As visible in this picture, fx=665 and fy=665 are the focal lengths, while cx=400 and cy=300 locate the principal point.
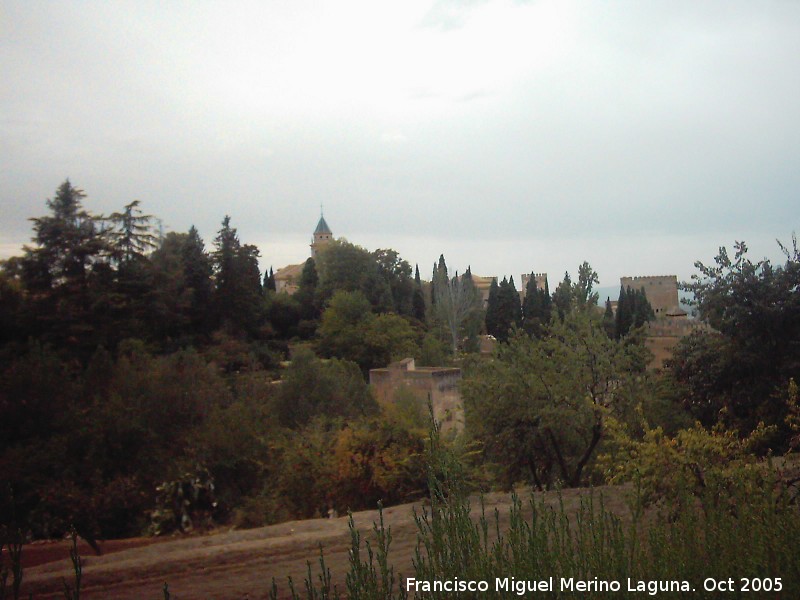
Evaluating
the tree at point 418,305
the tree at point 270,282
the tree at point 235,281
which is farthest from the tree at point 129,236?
the tree at point 418,305

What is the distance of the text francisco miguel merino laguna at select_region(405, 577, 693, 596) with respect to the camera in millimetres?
2381

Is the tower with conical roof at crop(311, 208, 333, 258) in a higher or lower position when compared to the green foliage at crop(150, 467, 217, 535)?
higher

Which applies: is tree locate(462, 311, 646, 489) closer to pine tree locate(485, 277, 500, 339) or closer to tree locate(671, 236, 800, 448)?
tree locate(671, 236, 800, 448)

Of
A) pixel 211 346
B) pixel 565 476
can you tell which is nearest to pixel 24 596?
pixel 565 476

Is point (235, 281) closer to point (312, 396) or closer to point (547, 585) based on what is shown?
point (312, 396)

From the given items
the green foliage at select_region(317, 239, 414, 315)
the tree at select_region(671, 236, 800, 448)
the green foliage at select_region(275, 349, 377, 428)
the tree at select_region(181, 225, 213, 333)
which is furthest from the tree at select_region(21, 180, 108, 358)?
the green foliage at select_region(317, 239, 414, 315)

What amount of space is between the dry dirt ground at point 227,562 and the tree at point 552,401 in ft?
8.85

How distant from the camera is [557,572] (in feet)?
8.29

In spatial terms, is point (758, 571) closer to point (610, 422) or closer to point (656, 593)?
point (656, 593)

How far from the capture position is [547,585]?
8.03 ft

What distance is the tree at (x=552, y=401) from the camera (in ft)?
35.9

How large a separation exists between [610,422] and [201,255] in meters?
13.6

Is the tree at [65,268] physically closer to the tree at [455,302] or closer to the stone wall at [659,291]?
the stone wall at [659,291]

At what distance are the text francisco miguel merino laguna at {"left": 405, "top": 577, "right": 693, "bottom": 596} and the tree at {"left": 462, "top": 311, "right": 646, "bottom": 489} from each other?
26.9ft
